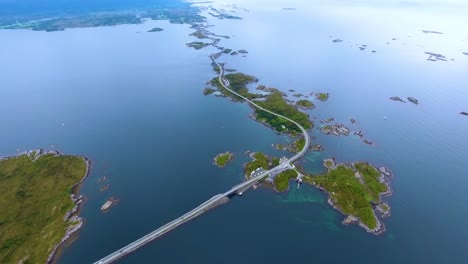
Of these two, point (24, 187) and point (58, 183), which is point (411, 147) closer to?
point (58, 183)

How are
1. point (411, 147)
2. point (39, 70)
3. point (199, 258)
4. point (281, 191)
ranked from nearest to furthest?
1. point (199, 258)
2. point (281, 191)
3. point (411, 147)
4. point (39, 70)

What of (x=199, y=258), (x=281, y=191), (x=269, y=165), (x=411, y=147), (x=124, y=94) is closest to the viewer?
(x=199, y=258)

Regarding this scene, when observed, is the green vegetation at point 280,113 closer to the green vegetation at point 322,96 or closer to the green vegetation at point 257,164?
the green vegetation at point 322,96

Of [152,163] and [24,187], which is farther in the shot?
[152,163]

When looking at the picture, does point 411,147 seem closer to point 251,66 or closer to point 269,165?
point 269,165

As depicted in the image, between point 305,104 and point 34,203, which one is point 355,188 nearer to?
point 305,104

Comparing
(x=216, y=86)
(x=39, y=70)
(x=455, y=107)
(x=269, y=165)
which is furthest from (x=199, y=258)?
(x=39, y=70)

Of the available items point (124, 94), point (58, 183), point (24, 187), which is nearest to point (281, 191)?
point (58, 183)
